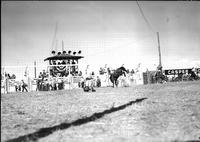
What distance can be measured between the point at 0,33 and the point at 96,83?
18583 mm

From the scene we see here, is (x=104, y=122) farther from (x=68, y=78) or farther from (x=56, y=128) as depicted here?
(x=68, y=78)

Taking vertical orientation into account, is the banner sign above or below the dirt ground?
above

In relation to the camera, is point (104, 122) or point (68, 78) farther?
point (68, 78)

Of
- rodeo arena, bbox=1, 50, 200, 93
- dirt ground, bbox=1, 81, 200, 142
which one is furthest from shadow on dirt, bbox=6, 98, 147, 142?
rodeo arena, bbox=1, 50, 200, 93

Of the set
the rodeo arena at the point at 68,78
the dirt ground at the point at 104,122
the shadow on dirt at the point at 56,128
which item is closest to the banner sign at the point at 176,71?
the rodeo arena at the point at 68,78

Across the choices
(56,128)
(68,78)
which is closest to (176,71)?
(68,78)

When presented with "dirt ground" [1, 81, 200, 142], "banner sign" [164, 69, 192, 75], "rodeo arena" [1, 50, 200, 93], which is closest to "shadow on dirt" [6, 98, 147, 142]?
"dirt ground" [1, 81, 200, 142]

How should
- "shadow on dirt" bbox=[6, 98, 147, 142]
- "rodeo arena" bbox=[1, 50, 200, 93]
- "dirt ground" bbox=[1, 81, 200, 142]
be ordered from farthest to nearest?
1. "rodeo arena" bbox=[1, 50, 200, 93]
2. "dirt ground" bbox=[1, 81, 200, 142]
3. "shadow on dirt" bbox=[6, 98, 147, 142]

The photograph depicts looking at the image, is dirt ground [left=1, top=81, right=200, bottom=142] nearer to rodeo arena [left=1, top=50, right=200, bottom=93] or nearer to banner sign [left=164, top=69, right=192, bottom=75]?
rodeo arena [left=1, top=50, right=200, bottom=93]

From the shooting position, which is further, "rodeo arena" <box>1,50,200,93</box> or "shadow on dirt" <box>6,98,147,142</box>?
"rodeo arena" <box>1,50,200,93</box>

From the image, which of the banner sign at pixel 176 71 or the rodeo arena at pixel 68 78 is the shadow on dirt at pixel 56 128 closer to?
the rodeo arena at pixel 68 78

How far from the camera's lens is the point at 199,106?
30.3ft

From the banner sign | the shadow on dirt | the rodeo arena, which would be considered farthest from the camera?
the banner sign

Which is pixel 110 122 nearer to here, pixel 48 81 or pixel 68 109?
pixel 68 109
